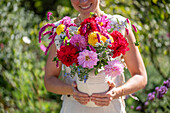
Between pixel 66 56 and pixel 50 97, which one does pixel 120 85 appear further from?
pixel 50 97

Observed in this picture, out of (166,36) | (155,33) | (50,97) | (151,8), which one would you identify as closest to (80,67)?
(151,8)

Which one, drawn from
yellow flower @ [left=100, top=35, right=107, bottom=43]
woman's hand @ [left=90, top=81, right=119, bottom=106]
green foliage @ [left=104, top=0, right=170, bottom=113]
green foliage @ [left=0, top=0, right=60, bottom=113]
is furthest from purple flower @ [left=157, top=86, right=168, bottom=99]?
green foliage @ [left=0, top=0, right=60, bottom=113]

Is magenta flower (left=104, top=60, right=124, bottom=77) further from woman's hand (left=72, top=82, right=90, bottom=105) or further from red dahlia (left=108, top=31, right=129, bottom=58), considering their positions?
woman's hand (left=72, top=82, right=90, bottom=105)

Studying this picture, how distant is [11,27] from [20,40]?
33 cm

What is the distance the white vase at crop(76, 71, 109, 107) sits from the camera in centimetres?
148

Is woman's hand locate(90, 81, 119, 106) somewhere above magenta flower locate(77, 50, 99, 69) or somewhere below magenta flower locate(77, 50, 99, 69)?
below

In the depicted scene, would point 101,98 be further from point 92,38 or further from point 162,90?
point 162,90

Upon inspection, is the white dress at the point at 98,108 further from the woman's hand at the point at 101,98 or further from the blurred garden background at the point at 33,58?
the blurred garden background at the point at 33,58

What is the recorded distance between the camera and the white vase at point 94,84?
1480 mm

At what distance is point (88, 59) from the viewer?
1363 mm

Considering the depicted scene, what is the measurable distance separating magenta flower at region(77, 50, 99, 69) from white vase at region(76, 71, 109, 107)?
106 mm

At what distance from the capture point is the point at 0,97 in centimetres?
388

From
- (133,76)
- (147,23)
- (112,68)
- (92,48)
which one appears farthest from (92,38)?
(147,23)

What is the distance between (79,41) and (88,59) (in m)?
0.12
